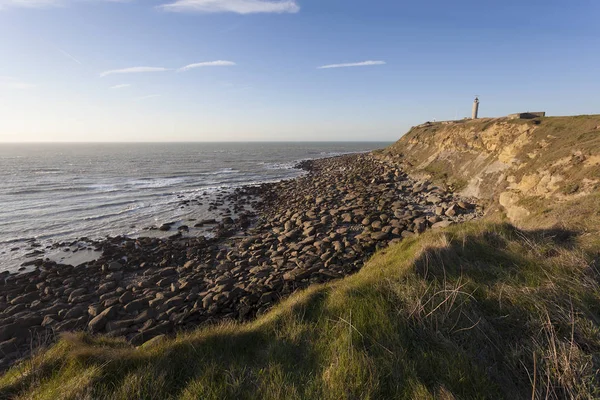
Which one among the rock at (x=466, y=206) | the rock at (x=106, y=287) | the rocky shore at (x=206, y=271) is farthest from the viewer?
the rock at (x=466, y=206)

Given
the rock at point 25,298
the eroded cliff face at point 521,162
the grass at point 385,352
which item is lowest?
the rock at point 25,298

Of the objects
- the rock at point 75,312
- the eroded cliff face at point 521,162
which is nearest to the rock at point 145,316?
the rock at point 75,312

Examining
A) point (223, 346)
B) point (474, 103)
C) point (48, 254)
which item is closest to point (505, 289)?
point (223, 346)

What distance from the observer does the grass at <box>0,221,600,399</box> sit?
9.61 feet

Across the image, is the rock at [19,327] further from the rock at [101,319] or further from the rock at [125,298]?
the rock at [125,298]

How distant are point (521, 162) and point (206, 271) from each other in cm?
1925

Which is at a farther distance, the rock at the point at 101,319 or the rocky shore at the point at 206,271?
the rocky shore at the point at 206,271

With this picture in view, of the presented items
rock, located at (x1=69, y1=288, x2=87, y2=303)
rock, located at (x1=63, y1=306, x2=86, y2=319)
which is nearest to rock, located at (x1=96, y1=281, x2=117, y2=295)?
rock, located at (x1=69, y1=288, x2=87, y2=303)

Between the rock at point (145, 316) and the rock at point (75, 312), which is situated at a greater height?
the rock at point (145, 316)

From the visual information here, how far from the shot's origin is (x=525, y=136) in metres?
17.5

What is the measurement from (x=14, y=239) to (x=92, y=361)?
19.2 meters

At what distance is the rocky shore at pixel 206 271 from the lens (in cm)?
809

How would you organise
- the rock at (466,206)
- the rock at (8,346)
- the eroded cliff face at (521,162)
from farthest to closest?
the rock at (466,206)
the eroded cliff face at (521,162)
the rock at (8,346)

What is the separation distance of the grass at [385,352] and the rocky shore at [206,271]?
183cm
